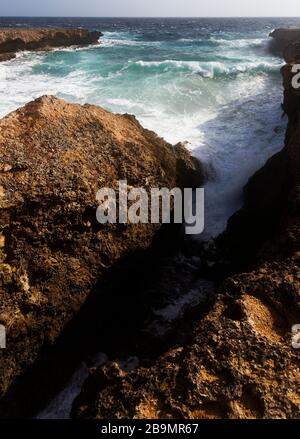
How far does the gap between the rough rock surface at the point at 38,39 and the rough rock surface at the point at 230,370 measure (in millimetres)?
25948

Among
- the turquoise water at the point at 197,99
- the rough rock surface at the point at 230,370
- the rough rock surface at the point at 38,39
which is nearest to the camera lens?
the rough rock surface at the point at 230,370

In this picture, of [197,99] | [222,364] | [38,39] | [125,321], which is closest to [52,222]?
[125,321]

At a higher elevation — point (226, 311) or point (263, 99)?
point (263, 99)

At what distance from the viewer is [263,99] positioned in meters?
14.2

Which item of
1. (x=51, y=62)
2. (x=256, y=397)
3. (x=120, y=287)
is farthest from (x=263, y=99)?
(x=51, y=62)

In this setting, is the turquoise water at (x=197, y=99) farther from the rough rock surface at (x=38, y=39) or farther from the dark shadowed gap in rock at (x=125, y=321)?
the rough rock surface at (x=38, y=39)

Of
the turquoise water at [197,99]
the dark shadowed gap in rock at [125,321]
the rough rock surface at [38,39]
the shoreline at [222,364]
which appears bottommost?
the dark shadowed gap in rock at [125,321]

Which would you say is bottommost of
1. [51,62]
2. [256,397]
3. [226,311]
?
[256,397]

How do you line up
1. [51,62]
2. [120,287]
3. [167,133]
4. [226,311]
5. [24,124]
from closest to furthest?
[226,311]
[24,124]
[120,287]
[167,133]
[51,62]

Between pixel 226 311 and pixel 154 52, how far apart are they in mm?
27037

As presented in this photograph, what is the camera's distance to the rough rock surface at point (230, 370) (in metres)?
2.84

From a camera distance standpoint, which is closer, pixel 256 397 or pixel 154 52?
pixel 256 397

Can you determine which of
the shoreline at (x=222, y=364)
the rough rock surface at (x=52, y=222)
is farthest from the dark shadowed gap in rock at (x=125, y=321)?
the shoreline at (x=222, y=364)
